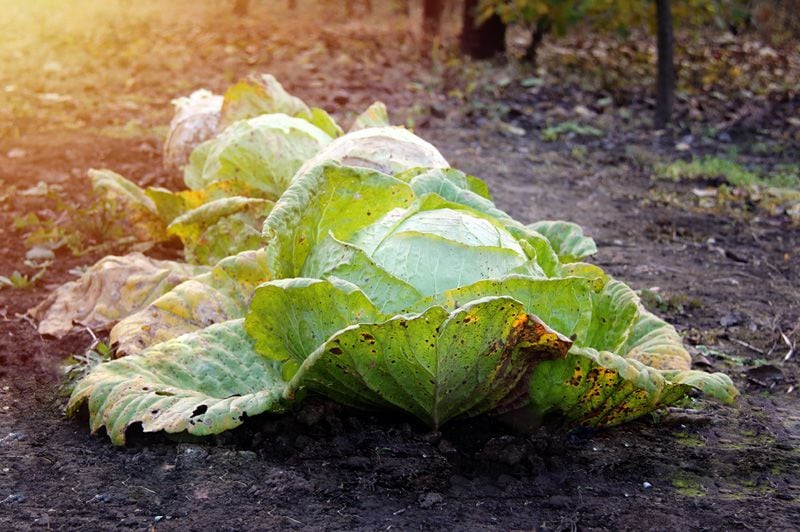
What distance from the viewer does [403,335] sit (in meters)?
2.50

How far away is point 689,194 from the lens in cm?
655

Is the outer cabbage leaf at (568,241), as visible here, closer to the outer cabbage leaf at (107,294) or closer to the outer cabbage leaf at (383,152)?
the outer cabbage leaf at (383,152)

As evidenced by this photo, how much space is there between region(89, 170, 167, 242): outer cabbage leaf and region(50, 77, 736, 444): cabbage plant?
1.45m

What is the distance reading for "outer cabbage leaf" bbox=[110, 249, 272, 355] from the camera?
3285mm

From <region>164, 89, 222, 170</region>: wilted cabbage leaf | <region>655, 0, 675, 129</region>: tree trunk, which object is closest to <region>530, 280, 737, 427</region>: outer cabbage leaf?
<region>164, 89, 222, 170</region>: wilted cabbage leaf

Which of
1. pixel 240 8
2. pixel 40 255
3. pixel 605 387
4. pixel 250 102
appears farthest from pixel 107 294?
pixel 240 8

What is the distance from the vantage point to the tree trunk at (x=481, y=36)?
11.5 m

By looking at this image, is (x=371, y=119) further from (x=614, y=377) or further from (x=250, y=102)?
(x=614, y=377)

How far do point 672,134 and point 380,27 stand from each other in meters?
6.90

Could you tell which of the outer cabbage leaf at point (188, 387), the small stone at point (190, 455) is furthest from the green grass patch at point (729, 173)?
the small stone at point (190, 455)

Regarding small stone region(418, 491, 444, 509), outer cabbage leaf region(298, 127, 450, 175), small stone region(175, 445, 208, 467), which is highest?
outer cabbage leaf region(298, 127, 450, 175)

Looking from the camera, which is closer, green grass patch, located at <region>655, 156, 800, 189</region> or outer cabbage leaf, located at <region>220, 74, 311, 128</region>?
outer cabbage leaf, located at <region>220, 74, 311, 128</region>

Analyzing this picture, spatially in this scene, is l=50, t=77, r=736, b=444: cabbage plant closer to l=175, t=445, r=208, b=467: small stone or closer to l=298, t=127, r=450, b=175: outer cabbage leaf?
l=175, t=445, r=208, b=467: small stone

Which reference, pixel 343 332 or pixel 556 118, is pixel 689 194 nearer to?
pixel 556 118
